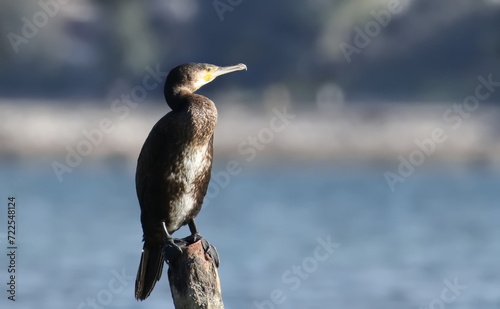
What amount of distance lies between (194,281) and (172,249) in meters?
0.28

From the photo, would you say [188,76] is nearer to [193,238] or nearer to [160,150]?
[160,150]

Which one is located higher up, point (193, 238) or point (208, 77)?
point (208, 77)

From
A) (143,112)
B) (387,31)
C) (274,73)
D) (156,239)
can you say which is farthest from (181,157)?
(387,31)

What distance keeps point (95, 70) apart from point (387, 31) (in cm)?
455

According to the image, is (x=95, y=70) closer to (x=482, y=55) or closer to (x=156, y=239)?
(x=482, y=55)

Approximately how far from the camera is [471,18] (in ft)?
63.3

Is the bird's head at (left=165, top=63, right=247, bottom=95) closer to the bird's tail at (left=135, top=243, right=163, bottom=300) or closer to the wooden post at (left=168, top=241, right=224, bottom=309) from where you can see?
the bird's tail at (left=135, top=243, right=163, bottom=300)

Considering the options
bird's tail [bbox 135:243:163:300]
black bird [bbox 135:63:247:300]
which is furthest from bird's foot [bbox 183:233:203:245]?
bird's tail [bbox 135:243:163:300]

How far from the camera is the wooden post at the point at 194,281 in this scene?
5184mm

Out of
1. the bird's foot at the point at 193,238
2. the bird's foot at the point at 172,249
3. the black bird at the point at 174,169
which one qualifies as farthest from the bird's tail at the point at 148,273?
the bird's foot at the point at 172,249

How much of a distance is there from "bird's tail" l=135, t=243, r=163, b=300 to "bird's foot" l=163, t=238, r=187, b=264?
335 millimetres

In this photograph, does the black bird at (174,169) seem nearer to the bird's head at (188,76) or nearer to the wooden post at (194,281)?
the bird's head at (188,76)

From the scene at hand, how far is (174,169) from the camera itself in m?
5.91

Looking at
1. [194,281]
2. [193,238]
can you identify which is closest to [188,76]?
[193,238]
